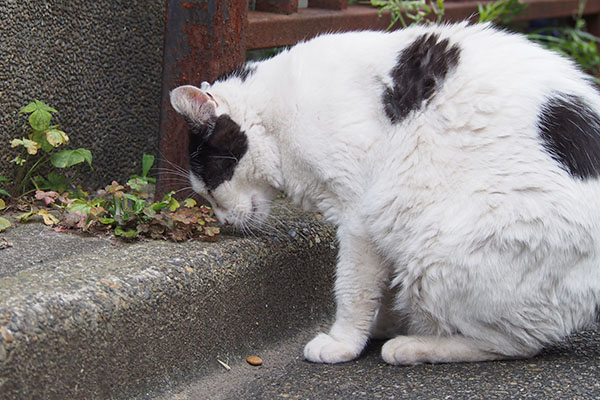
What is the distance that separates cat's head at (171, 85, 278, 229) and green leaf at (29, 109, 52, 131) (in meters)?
0.55

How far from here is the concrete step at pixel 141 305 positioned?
2.07m

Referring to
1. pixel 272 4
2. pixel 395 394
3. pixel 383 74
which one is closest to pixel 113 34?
pixel 272 4


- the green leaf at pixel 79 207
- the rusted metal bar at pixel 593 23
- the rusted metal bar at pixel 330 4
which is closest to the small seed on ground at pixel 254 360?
the green leaf at pixel 79 207

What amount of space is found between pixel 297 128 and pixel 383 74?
370 millimetres

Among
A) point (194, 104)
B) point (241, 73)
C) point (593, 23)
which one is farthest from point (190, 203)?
point (593, 23)

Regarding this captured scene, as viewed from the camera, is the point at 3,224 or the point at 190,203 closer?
the point at 3,224

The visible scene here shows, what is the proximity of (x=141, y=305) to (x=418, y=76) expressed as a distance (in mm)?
1240

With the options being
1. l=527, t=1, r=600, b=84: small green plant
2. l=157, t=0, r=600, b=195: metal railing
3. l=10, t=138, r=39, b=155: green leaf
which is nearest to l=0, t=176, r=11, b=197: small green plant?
l=10, t=138, r=39, b=155: green leaf

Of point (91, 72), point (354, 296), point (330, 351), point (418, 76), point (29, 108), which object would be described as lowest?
point (330, 351)

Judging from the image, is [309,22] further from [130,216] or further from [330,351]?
[330,351]

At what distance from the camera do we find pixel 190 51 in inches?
121

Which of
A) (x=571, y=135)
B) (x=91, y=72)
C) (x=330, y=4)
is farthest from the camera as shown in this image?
(x=330, y=4)

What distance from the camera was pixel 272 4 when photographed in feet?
13.1

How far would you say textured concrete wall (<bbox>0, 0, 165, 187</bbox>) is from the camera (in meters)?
3.06
